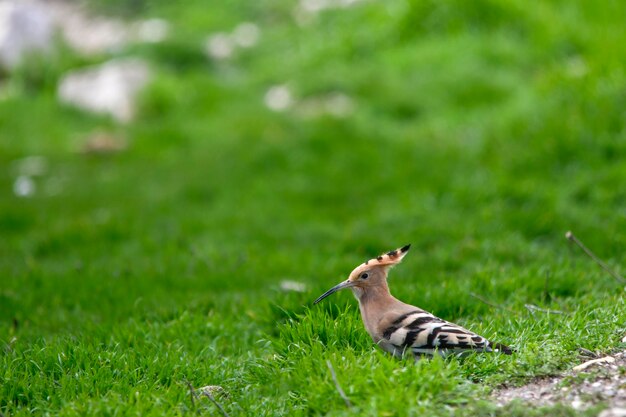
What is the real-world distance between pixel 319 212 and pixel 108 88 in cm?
632

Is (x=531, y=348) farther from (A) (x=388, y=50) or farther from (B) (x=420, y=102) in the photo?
(A) (x=388, y=50)

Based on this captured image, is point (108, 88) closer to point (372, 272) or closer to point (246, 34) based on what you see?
point (246, 34)

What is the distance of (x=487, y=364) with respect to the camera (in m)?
4.26

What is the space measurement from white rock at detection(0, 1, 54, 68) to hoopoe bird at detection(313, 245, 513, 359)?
13.3 metres

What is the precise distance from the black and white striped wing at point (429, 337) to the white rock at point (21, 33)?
13.6 metres

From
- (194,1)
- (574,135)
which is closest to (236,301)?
(574,135)

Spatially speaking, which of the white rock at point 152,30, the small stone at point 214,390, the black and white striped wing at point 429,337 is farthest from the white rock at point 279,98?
the black and white striped wing at point 429,337

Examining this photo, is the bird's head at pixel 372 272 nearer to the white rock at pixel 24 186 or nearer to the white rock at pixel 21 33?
the white rock at pixel 24 186

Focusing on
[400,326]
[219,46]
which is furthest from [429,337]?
[219,46]

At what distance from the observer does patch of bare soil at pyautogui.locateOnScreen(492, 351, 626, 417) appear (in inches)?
151

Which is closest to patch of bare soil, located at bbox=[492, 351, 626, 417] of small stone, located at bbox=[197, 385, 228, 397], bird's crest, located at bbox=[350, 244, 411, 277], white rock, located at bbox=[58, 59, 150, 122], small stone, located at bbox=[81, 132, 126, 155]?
bird's crest, located at bbox=[350, 244, 411, 277]

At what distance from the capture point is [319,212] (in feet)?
32.2

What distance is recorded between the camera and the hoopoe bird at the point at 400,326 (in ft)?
14.0

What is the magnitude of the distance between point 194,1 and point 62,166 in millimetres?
9305
